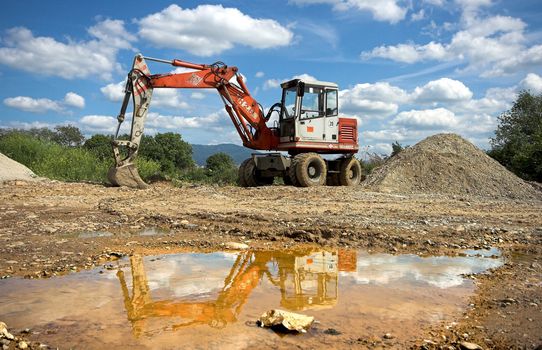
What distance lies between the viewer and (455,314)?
3.81 meters

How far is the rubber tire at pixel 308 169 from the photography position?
15.1 metres

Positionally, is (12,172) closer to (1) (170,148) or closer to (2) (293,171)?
(2) (293,171)

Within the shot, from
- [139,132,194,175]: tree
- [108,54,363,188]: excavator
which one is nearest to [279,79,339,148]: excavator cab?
[108,54,363,188]: excavator

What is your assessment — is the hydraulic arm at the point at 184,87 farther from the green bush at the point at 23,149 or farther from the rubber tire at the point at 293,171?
the green bush at the point at 23,149

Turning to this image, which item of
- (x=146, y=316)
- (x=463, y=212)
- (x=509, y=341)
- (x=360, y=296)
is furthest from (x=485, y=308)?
(x=463, y=212)

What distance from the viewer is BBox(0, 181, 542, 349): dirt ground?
3866 mm

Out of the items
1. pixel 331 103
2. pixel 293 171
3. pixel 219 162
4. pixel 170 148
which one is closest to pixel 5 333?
pixel 293 171

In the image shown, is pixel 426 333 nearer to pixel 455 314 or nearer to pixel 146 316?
pixel 455 314

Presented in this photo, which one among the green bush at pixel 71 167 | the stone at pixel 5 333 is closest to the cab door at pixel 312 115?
the green bush at pixel 71 167

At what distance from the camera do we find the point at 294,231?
694 cm

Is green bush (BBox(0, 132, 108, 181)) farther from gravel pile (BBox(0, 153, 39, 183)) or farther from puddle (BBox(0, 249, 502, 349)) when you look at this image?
puddle (BBox(0, 249, 502, 349))

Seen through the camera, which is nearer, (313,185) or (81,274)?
(81,274)

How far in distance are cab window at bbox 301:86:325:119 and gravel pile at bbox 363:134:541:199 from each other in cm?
316

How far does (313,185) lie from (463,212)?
5968 millimetres
